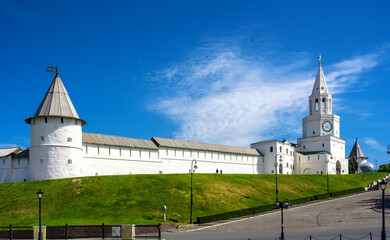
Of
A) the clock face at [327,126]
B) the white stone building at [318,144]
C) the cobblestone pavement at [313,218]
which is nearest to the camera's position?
the cobblestone pavement at [313,218]

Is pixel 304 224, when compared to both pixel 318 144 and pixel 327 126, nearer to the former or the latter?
pixel 318 144

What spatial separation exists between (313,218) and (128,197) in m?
22.2

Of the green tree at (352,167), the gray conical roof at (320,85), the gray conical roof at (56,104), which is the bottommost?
the green tree at (352,167)

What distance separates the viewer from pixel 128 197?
54.1 metres

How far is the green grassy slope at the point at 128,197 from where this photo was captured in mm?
48625

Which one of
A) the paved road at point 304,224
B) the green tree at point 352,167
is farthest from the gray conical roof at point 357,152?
the paved road at point 304,224

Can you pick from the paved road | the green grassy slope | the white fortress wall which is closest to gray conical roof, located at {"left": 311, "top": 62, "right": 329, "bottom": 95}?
the white fortress wall

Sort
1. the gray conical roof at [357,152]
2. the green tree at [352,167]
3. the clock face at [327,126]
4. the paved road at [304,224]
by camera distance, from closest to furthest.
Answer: the paved road at [304,224] < the clock face at [327,126] < the green tree at [352,167] < the gray conical roof at [357,152]

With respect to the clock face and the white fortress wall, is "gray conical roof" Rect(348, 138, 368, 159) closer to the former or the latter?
the clock face

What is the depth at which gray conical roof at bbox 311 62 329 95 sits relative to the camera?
103312mm

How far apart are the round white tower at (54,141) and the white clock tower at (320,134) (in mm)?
54894

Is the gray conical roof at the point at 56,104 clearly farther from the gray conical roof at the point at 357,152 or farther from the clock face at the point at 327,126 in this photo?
the gray conical roof at the point at 357,152

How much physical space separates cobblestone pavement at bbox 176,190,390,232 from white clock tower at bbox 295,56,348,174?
1800 inches

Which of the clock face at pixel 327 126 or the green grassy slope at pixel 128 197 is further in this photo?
the clock face at pixel 327 126
